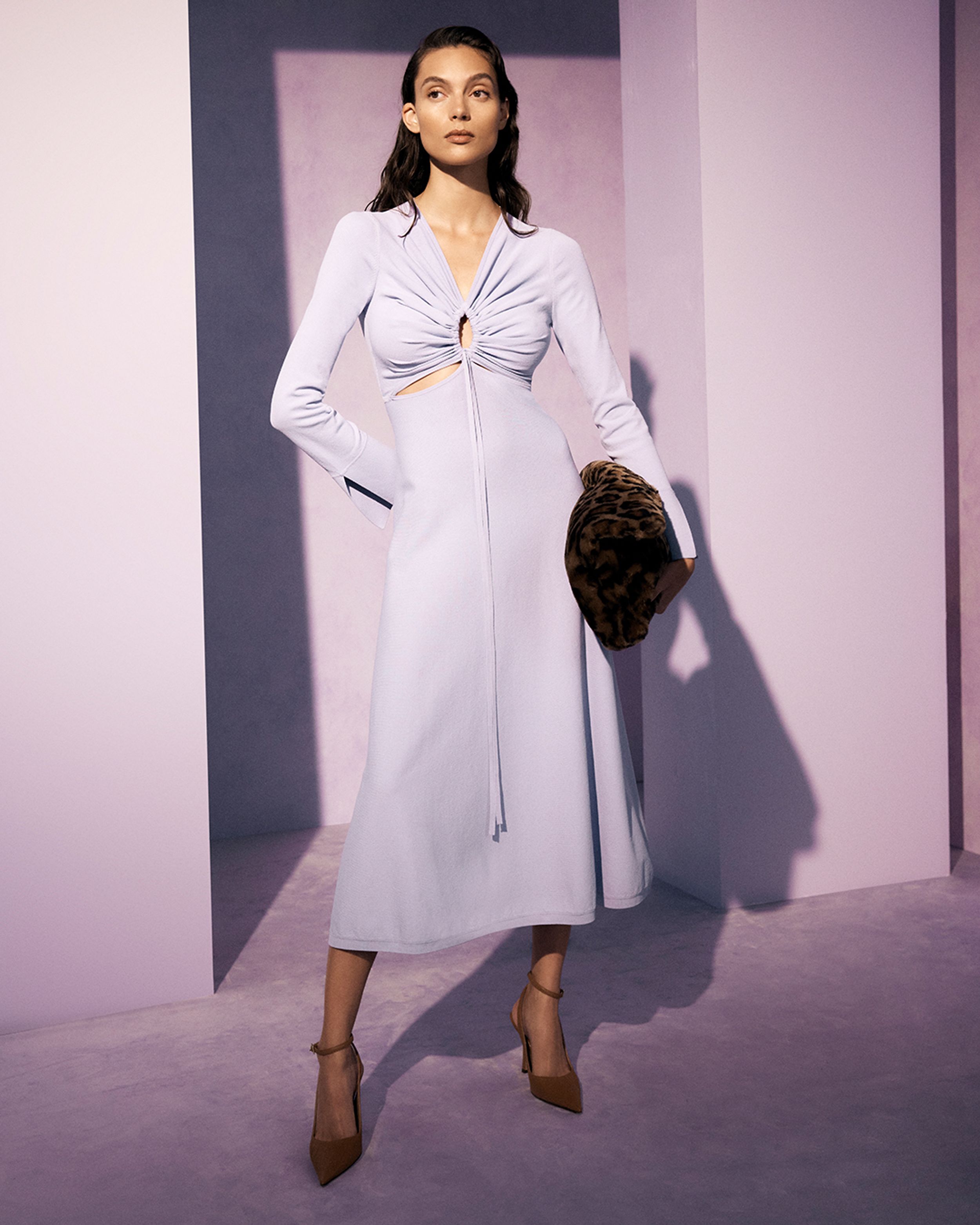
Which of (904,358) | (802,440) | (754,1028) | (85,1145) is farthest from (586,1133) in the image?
(904,358)

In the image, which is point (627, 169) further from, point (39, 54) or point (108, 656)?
point (108, 656)

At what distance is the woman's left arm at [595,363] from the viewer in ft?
5.69

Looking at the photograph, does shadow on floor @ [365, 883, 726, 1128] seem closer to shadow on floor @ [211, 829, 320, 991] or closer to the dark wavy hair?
shadow on floor @ [211, 829, 320, 991]

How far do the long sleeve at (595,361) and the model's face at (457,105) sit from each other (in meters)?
0.19

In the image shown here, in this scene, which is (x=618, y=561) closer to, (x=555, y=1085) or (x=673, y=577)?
(x=673, y=577)

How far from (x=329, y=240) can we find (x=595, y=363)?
7.27 feet

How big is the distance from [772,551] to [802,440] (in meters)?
0.30

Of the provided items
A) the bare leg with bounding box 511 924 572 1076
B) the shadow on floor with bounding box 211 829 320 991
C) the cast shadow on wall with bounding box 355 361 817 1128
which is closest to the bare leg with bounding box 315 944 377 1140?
the bare leg with bounding box 511 924 572 1076

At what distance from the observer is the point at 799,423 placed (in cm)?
283

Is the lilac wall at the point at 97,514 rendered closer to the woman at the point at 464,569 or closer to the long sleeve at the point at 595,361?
the woman at the point at 464,569

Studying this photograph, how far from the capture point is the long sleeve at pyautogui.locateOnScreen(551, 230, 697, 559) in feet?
5.69

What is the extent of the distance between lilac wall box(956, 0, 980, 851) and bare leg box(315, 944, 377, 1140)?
2217 mm

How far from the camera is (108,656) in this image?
2217mm

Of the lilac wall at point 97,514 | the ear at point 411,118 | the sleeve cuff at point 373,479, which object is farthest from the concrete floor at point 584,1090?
the ear at point 411,118
